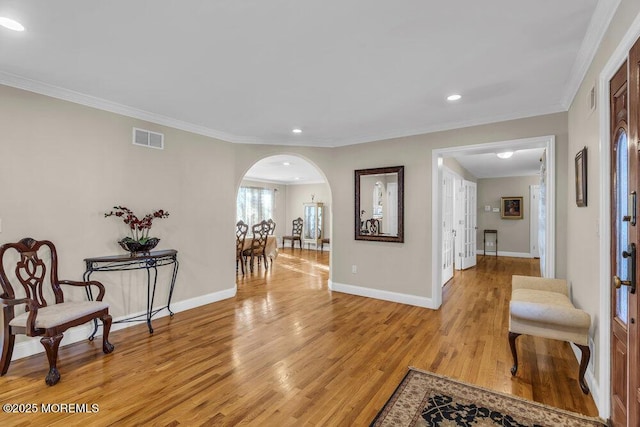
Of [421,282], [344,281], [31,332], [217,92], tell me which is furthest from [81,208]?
[421,282]

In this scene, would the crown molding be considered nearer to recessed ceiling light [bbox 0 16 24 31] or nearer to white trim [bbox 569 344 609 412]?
recessed ceiling light [bbox 0 16 24 31]

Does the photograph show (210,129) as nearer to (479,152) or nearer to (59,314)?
(59,314)

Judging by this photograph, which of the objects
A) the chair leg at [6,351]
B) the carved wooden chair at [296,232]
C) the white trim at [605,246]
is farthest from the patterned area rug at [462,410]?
the carved wooden chair at [296,232]

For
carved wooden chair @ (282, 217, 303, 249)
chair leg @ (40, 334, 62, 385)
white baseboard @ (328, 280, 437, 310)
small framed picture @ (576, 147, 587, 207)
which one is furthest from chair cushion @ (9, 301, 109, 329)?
carved wooden chair @ (282, 217, 303, 249)

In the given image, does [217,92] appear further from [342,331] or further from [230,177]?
[342,331]

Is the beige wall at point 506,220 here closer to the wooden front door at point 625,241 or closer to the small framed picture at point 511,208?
the small framed picture at point 511,208

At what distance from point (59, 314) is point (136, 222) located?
3.94 feet

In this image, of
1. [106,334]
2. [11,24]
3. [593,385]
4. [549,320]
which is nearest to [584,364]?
[593,385]

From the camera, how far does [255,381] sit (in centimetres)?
239

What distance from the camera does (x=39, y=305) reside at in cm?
271

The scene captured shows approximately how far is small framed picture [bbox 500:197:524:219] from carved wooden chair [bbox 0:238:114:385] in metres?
9.86

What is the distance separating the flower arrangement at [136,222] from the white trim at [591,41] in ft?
13.8

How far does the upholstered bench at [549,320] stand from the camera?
2.22 metres

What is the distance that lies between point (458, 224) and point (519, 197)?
150 inches
